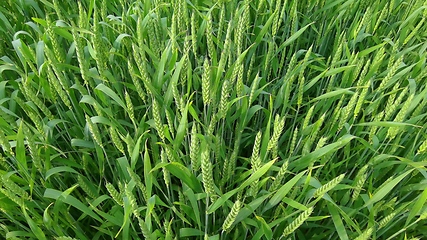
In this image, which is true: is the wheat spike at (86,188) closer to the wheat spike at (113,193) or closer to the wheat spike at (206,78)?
the wheat spike at (113,193)

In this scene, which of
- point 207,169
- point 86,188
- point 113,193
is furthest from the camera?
point 86,188

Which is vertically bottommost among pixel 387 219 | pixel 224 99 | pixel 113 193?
pixel 387 219

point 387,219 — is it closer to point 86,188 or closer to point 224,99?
point 224,99

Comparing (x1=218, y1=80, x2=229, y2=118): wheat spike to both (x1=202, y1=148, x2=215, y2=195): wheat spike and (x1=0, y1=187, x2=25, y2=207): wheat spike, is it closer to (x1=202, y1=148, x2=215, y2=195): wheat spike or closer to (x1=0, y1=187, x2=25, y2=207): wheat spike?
(x1=202, y1=148, x2=215, y2=195): wheat spike

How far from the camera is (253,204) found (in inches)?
31.9

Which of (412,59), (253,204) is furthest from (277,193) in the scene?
(412,59)

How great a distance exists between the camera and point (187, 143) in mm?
980

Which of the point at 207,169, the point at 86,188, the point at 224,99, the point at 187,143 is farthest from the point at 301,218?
the point at 86,188

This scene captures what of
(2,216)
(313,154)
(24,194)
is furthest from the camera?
(2,216)

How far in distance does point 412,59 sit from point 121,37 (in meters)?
1.06

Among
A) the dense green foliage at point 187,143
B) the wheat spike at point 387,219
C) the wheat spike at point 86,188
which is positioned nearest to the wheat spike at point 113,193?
the dense green foliage at point 187,143

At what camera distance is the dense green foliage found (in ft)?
2.62

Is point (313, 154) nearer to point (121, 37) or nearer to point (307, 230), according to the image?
A: point (307, 230)

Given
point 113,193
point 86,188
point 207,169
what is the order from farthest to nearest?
point 86,188 → point 113,193 → point 207,169
